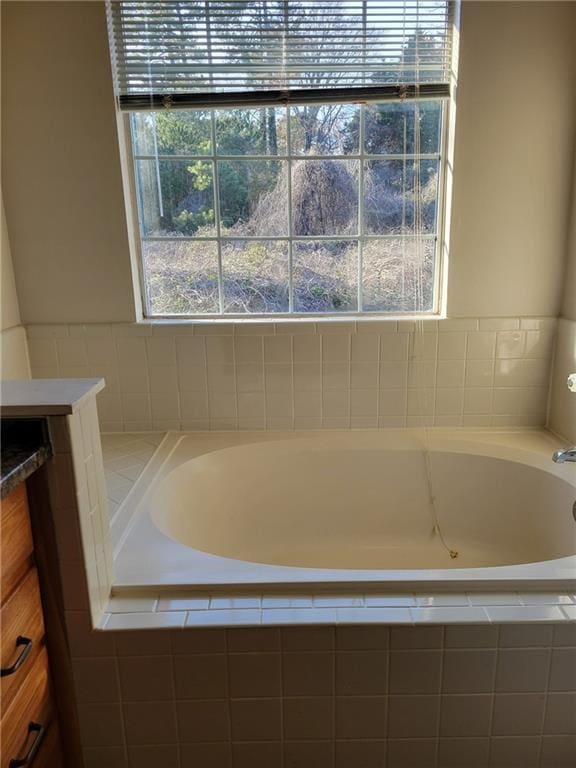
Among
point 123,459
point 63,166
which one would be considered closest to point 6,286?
point 63,166

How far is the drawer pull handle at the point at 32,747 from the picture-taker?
0.91 metres

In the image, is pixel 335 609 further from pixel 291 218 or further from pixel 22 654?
pixel 291 218

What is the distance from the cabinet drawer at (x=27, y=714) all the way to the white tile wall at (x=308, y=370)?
44.4 inches

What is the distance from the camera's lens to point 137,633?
3.46ft

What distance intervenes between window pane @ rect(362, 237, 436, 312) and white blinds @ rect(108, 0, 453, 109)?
20.2 inches

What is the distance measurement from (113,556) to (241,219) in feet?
4.25

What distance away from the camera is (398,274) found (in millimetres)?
2008

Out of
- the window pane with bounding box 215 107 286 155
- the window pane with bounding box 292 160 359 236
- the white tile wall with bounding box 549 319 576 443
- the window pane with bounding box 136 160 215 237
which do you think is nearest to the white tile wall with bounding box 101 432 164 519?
the window pane with bounding box 136 160 215 237

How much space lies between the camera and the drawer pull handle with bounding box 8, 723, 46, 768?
91cm

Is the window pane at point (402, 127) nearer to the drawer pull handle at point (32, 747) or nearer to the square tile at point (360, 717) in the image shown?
the square tile at point (360, 717)

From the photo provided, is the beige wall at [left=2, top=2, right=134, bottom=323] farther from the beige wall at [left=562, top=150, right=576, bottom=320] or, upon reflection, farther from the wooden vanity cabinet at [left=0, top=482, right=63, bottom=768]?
the beige wall at [left=562, top=150, right=576, bottom=320]

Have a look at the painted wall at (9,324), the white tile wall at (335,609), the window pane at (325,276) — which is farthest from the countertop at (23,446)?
the window pane at (325,276)

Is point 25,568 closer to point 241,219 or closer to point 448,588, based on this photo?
point 448,588

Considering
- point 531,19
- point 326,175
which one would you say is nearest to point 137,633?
point 326,175
